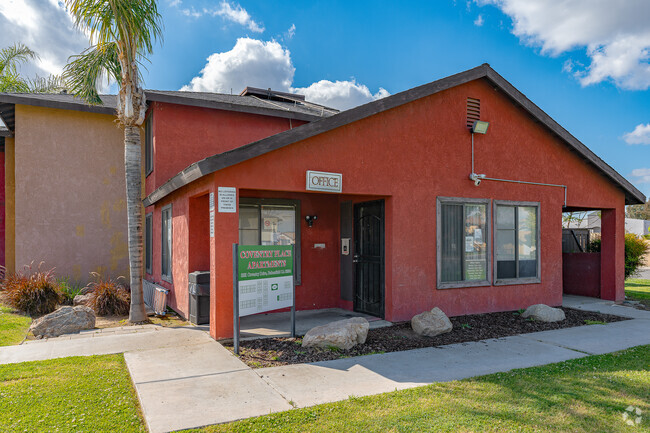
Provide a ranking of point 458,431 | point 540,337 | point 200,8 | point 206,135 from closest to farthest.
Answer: point 458,431 → point 540,337 → point 206,135 → point 200,8

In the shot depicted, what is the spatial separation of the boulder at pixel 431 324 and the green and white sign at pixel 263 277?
2.24 meters

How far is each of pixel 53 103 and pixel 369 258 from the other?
9933 millimetres

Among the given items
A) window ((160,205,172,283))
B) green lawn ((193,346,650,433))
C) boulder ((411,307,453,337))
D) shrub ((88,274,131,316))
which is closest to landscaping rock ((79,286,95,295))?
shrub ((88,274,131,316))

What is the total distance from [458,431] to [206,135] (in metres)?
9.11

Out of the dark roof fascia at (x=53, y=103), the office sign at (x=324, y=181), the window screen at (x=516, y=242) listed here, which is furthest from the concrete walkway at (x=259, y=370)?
the dark roof fascia at (x=53, y=103)

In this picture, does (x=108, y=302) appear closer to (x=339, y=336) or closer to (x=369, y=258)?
(x=369, y=258)

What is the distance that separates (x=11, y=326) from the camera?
8109 mm

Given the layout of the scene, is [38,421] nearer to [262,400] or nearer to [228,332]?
[262,400]

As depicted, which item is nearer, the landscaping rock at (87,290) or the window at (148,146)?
the window at (148,146)

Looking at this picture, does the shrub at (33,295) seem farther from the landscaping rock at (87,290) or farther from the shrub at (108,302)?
the landscaping rock at (87,290)

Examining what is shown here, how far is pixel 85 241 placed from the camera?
12.8 meters

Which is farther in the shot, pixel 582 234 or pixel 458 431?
pixel 582 234

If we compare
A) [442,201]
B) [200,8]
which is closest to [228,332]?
[442,201]

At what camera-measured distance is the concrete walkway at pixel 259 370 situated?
4414 mm
